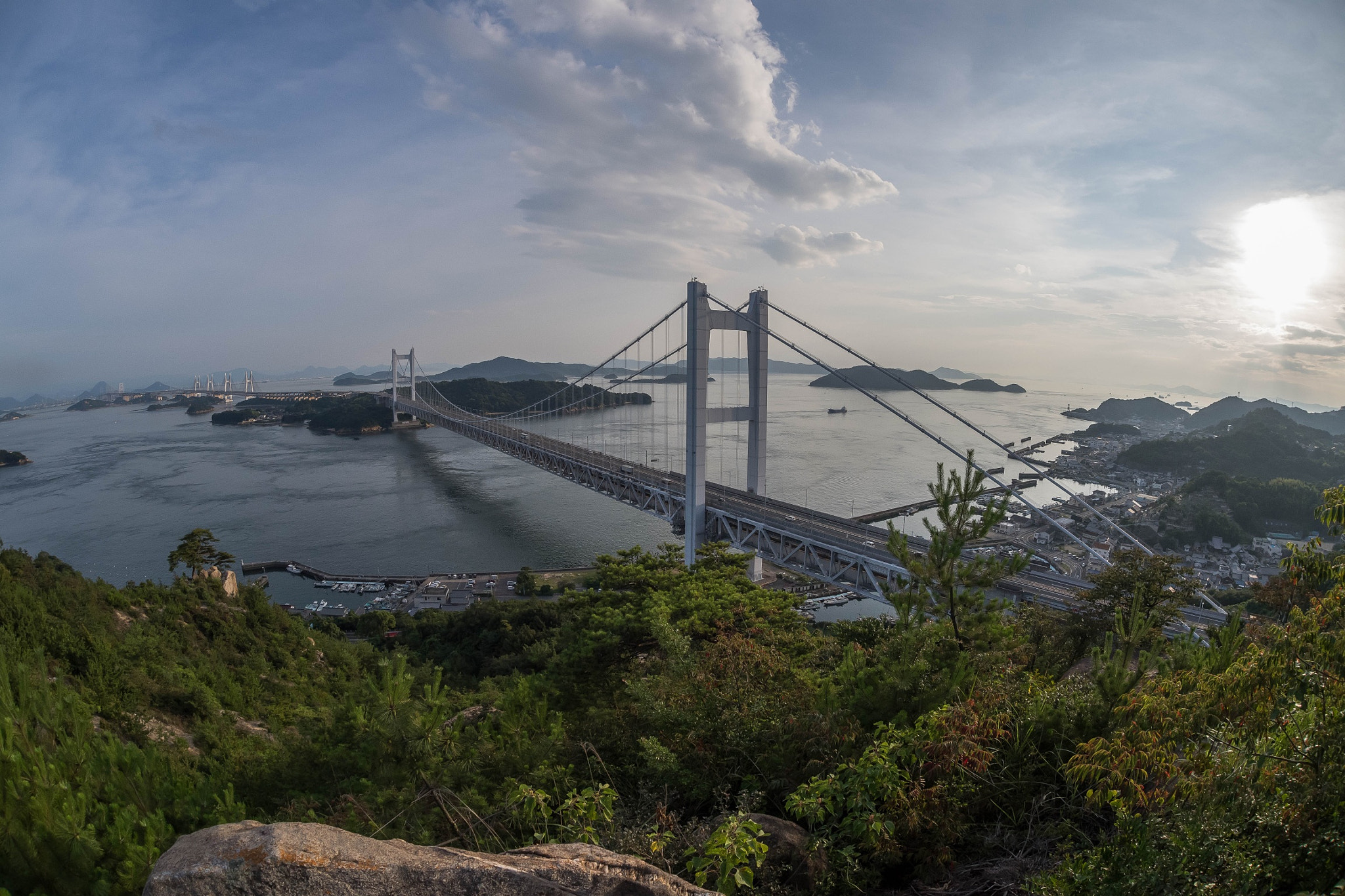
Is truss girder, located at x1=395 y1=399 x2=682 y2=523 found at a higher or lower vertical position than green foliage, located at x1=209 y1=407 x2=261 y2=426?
lower

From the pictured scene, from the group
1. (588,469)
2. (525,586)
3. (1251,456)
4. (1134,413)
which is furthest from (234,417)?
(1134,413)

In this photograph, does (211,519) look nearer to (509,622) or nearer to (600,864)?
(509,622)

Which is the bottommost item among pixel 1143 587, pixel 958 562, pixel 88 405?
pixel 1143 587

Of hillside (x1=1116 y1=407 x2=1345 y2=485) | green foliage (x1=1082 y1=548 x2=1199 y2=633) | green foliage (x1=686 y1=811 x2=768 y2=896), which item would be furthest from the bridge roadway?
hillside (x1=1116 y1=407 x2=1345 y2=485)

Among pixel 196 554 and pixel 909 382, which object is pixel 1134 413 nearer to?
pixel 909 382

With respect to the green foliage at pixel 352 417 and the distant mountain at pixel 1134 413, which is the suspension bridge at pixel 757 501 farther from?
the distant mountain at pixel 1134 413

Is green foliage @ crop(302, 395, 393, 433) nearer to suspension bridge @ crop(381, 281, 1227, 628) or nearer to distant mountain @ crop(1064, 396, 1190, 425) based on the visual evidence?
suspension bridge @ crop(381, 281, 1227, 628)

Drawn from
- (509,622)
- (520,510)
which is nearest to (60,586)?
(509,622)
